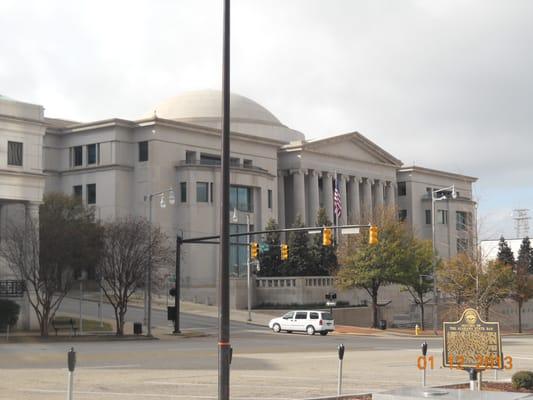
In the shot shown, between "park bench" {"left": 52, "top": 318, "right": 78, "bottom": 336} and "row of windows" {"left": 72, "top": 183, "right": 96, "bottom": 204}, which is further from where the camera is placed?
"row of windows" {"left": 72, "top": 183, "right": 96, "bottom": 204}

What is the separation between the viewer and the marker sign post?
18438mm

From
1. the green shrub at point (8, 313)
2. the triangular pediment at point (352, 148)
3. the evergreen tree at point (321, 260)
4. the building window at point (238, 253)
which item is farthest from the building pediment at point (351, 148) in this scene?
the green shrub at point (8, 313)

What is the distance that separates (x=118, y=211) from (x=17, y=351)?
4933 centimetres

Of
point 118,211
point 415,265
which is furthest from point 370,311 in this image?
point 118,211

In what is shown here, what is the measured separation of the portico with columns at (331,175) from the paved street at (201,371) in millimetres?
59219

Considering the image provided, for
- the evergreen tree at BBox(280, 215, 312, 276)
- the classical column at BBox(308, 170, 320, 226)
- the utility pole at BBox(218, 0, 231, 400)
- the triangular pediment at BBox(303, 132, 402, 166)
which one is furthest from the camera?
the triangular pediment at BBox(303, 132, 402, 166)

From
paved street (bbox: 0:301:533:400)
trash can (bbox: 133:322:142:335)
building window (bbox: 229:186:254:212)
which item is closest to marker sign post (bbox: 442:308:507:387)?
paved street (bbox: 0:301:533:400)

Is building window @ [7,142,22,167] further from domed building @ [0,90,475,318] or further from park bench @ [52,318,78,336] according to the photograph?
domed building @ [0,90,475,318]

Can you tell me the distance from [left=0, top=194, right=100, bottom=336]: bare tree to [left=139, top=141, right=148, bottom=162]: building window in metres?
29.8

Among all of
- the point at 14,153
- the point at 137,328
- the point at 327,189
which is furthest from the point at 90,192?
the point at 137,328

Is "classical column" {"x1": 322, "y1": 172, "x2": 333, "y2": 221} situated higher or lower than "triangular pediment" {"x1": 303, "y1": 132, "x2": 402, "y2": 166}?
lower

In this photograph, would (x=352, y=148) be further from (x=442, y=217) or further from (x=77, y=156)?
(x=77, y=156)

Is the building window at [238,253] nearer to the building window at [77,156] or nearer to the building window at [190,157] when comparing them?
the building window at [190,157]

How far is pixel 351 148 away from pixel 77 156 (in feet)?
121
